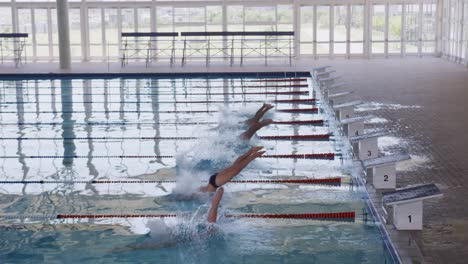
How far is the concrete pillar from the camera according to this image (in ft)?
61.1

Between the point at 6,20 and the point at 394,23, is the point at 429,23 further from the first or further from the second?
the point at 6,20

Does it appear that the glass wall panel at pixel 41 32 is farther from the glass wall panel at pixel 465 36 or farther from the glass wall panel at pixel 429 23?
the glass wall panel at pixel 465 36

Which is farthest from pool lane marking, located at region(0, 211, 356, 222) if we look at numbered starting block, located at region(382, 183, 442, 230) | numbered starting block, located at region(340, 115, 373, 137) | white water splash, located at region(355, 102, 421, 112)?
white water splash, located at region(355, 102, 421, 112)

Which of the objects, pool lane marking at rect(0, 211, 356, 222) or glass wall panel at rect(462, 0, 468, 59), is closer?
pool lane marking at rect(0, 211, 356, 222)

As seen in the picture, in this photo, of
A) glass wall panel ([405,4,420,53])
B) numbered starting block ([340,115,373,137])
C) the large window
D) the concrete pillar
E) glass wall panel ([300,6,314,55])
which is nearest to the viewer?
numbered starting block ([340,115,373,137])

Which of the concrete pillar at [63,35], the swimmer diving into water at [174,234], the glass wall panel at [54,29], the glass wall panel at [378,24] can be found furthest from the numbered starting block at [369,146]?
the glass wall panel at [54,29]

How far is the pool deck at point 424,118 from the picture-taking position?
4875 mm

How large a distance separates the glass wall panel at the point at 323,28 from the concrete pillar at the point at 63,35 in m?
7.87

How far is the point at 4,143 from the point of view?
905 centimetres

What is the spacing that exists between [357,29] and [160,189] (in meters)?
16.7

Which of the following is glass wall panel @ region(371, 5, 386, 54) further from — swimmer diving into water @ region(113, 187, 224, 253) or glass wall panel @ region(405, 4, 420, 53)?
swimmer diving into water @ region(113, 187, 224, 253)

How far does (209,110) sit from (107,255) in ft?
22.7

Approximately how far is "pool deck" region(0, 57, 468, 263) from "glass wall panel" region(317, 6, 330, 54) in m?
1.28

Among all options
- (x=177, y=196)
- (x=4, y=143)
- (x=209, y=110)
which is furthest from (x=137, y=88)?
(x=177, y=196)
